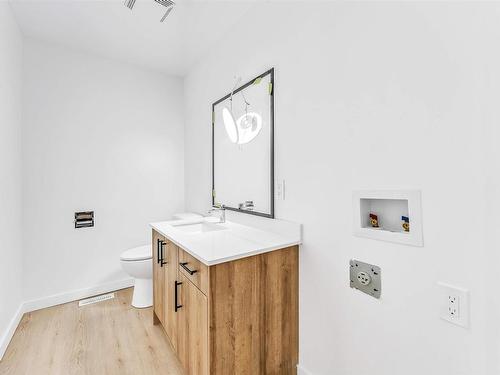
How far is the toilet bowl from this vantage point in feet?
7.18

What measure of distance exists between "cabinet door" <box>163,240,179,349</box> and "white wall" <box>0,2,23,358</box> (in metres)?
1.11

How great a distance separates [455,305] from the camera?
0.86 metres

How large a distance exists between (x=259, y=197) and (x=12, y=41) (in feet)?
7.38

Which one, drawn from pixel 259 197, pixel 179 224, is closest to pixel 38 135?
pixel 179 224

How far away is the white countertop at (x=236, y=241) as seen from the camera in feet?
3.86

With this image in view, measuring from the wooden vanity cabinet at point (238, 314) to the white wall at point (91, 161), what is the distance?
60.2 inches

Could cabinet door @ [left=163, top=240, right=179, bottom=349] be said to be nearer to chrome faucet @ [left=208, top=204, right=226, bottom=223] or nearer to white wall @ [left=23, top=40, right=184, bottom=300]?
chrome faucet @ [left=208, top=204, right=226, bottom=223]

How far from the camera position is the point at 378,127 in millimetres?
1065

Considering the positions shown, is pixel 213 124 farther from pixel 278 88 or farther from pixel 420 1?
pixel 420 1

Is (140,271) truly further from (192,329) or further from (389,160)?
(389,160)

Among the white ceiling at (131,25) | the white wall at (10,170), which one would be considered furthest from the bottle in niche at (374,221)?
the white wall at (10,170)

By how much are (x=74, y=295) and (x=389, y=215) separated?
9.37 ft

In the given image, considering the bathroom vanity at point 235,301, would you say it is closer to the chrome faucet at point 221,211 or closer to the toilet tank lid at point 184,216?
the chrome faucet at point 221,211

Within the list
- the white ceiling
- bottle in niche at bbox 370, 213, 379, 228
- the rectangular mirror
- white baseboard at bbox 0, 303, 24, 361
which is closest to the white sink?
the rectangular mirror
